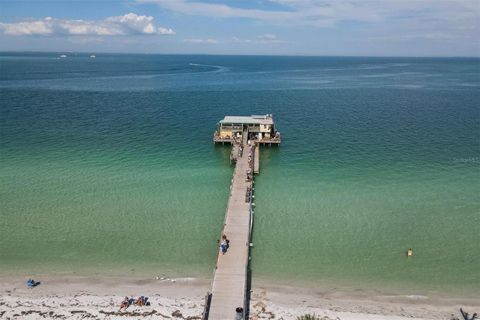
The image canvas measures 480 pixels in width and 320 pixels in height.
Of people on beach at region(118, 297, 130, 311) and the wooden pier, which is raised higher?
the wooden pier

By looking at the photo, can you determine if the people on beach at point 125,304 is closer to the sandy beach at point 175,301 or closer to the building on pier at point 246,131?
the sandy beach at point 175,301

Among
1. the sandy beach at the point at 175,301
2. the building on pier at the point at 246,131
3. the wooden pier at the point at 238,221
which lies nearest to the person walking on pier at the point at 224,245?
the wooden pier at the point at 238,221

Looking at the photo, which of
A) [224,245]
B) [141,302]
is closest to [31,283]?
[141,302]

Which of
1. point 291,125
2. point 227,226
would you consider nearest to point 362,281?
point 227,226

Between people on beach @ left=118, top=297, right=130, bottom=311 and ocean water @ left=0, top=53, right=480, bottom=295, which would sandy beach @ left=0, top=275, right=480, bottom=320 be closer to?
people on beach @ left=118, top=297, right=130, bottom=311

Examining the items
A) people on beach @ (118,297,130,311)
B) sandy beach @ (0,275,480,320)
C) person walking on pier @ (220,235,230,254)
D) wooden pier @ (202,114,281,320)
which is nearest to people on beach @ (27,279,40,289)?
sandy beach @ (0,275,480,320)

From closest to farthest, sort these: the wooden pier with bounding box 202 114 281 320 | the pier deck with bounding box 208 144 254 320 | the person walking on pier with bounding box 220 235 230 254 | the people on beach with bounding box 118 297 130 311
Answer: the pier deck with bounding box 208 144 254 320, the wooden pier with bounding box 202 114 281 320, the people on beach with bounding box 118 297 130 311, the person walking on pier with bounding box 220 235 230 254
